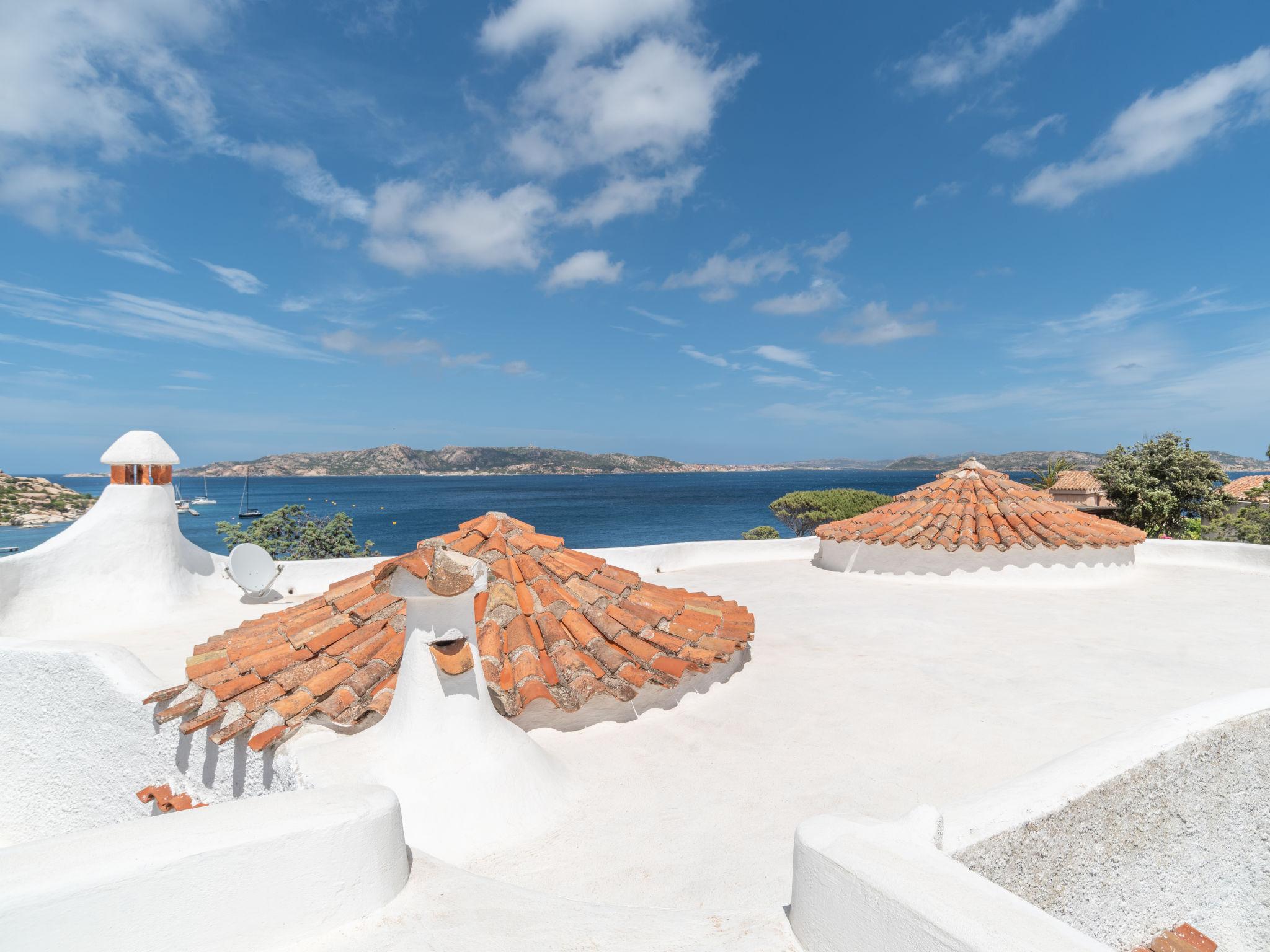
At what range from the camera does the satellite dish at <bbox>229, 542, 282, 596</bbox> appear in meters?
10.3

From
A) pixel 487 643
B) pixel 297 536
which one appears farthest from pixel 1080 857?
pixel 297 536

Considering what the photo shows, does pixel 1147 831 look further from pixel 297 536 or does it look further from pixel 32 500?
pixel 32 500

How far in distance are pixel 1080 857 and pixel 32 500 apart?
8031 centimetres

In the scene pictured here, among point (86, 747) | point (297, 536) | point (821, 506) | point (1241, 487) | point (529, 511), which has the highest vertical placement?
point (1241, 487)

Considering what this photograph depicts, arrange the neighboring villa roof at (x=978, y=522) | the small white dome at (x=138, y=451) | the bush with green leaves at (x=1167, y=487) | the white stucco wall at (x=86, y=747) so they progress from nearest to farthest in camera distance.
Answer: the white stucco wall at (x=86, y=747) → the small white dome at (x=138, y=451) → the neighboring villa roof at (x=978, y=522) → the bush with green leaves at (x=1167, y=487)

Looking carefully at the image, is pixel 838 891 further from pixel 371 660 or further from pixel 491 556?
pixel 491 556

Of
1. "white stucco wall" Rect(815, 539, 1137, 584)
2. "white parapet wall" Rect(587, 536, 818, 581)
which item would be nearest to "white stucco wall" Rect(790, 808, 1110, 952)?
"white parapet wall" Rect(587, 536, 818, 581)

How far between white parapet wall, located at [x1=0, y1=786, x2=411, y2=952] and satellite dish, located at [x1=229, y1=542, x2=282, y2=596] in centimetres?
931

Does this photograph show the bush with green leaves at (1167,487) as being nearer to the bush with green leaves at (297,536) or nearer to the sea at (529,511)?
the sea at (529,511)

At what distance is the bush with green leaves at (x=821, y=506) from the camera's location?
50719mm

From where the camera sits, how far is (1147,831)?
3.77 metres

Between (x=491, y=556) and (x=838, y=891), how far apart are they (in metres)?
5.21

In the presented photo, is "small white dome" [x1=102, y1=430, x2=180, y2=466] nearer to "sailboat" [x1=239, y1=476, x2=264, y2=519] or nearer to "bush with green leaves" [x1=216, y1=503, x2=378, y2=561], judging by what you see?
"bush with green leaves" [x1=216, y1=503, x2=378, y2=561]

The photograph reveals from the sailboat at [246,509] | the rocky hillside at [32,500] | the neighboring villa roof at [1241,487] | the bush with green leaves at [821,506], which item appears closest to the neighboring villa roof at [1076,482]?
the neighboring villa roof at [1241,487]
